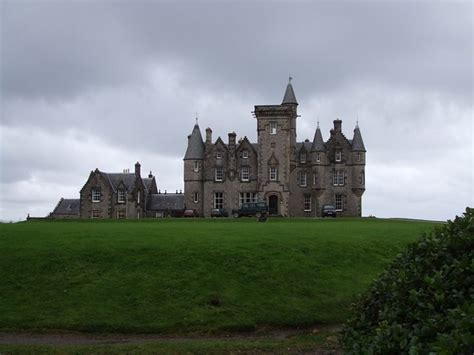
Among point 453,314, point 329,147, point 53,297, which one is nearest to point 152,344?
point 53,297

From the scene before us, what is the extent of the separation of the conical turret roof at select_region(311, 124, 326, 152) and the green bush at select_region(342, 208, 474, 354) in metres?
70.9

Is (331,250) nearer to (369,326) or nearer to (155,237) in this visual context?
(155,237)

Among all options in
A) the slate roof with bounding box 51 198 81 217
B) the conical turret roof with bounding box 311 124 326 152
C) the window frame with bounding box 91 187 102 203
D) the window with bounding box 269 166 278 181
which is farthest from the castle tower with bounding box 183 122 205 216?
the slate roof with bounding box 51 198 81 217

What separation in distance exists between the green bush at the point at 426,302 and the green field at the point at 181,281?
33.1 ft

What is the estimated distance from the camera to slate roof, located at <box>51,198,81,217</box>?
84.0 m

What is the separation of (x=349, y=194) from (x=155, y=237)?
2139 inches

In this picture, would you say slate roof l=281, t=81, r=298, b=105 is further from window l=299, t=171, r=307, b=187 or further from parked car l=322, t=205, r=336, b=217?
parked car l=322, t=205, r=336, b=217

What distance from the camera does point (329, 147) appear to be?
80.0 meters

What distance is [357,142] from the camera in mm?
79688

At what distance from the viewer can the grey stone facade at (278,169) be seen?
249ft

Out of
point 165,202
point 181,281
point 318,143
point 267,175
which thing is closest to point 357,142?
point 318,143

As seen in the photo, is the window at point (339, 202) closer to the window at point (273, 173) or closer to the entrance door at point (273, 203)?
the entrance door at point (273, 203)

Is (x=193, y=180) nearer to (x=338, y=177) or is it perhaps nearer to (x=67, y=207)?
(x=338, y=177)

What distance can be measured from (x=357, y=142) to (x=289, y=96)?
12036mm
